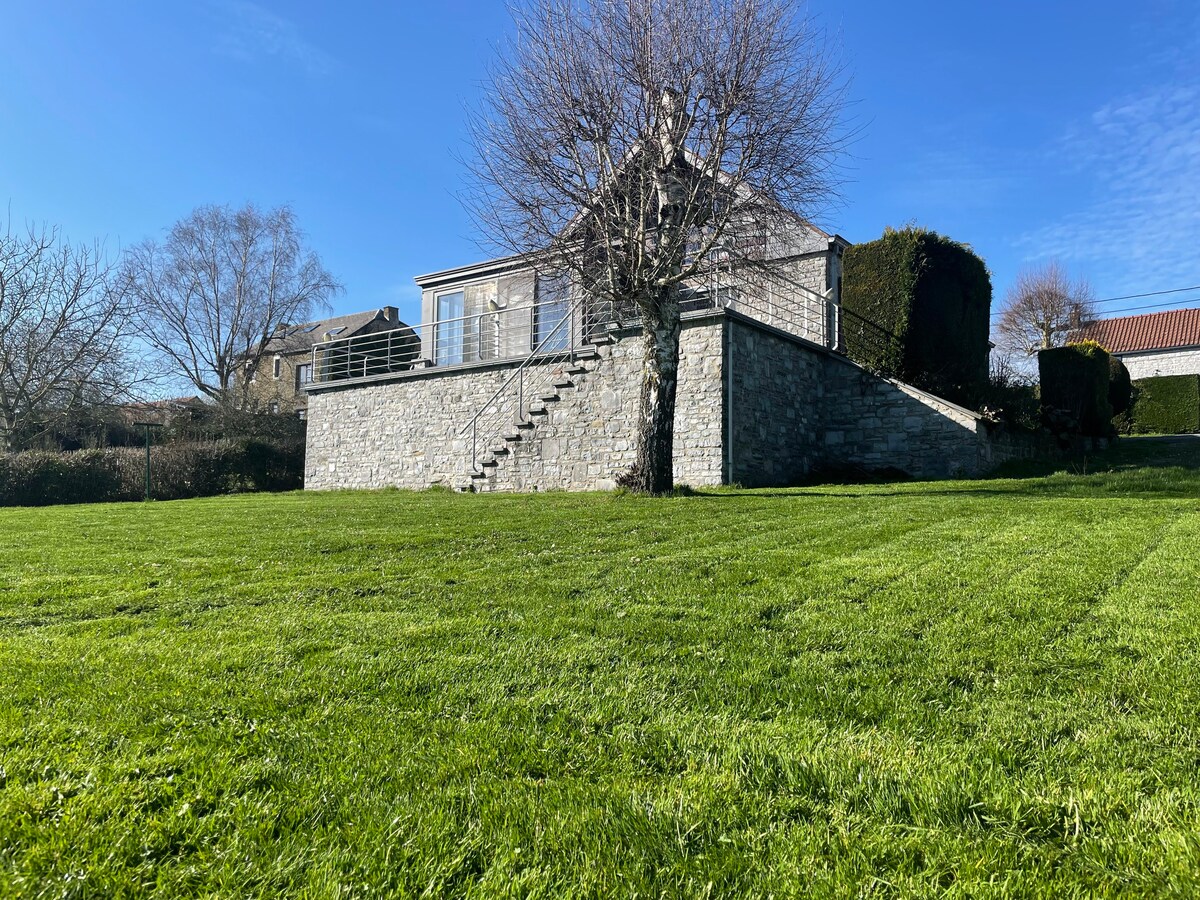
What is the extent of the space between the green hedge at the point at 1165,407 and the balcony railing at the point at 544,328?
38.6 ft

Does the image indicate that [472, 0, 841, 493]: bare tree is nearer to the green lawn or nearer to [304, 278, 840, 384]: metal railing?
[304, 278, 840, 384]: metal railing

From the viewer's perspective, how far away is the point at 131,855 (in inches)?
64.2

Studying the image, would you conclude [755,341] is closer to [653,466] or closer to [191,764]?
[653,466]

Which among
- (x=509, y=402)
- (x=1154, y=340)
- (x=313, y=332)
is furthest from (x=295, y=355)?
(x=1154, y=340)

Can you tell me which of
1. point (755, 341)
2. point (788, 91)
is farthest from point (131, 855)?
point (755, 341)

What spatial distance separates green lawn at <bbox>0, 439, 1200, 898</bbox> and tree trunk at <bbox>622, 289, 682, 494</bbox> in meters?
6.25

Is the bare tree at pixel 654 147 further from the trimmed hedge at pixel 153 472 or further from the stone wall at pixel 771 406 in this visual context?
the trimmed hedge at pixel 153 472

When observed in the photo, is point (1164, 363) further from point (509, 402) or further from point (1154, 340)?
point (509, 402)

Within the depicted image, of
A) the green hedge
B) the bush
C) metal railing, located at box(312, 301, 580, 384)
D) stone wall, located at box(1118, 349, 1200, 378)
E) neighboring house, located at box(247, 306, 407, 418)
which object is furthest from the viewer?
neighboring house, located at box(247, 306, 407, 418)

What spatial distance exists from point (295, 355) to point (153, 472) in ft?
61.2

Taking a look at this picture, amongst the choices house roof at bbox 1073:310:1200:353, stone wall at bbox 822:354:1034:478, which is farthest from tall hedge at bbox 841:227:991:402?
house roof at bbox 1073:310:1200:353

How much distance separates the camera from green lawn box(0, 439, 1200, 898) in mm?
1602

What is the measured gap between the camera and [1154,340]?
118 ft

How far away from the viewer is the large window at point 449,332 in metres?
22.6
